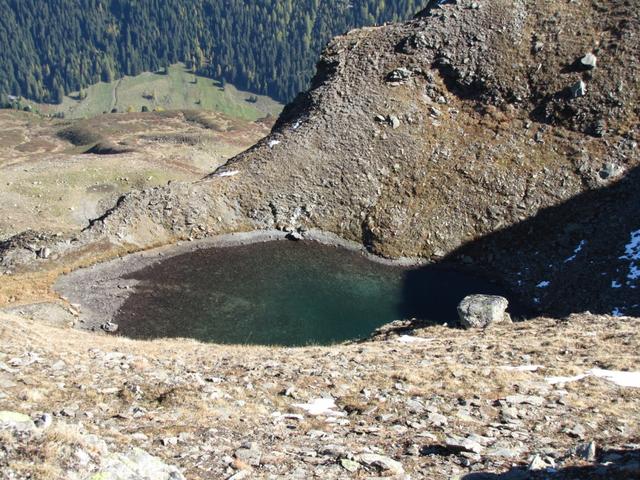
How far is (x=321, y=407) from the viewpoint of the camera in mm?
20578

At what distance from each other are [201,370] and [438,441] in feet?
38.5

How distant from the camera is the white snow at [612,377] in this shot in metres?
22.2

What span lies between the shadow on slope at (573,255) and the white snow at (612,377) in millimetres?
28587

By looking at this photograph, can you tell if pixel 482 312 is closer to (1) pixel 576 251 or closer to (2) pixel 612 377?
(2) pixel 612 377

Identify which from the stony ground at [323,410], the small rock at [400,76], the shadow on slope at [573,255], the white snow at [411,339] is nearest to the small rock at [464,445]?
the stony ground at [323,410]

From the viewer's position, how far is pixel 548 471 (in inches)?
559

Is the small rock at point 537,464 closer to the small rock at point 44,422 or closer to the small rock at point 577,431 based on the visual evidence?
the small rock at point 577,431

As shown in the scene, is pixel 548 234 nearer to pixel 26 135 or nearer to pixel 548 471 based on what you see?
pixel 548 471

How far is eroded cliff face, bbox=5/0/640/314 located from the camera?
209 ft

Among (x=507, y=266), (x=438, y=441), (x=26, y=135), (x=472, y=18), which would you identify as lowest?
(x=26, y=135)

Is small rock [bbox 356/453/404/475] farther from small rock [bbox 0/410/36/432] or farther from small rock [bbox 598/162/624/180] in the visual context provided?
small rock [bbox 598/162/624/180]

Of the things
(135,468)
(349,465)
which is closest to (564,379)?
(349,465)

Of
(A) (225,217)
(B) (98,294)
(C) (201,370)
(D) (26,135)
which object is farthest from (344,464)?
(D) (26,135)

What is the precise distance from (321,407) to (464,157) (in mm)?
56387
